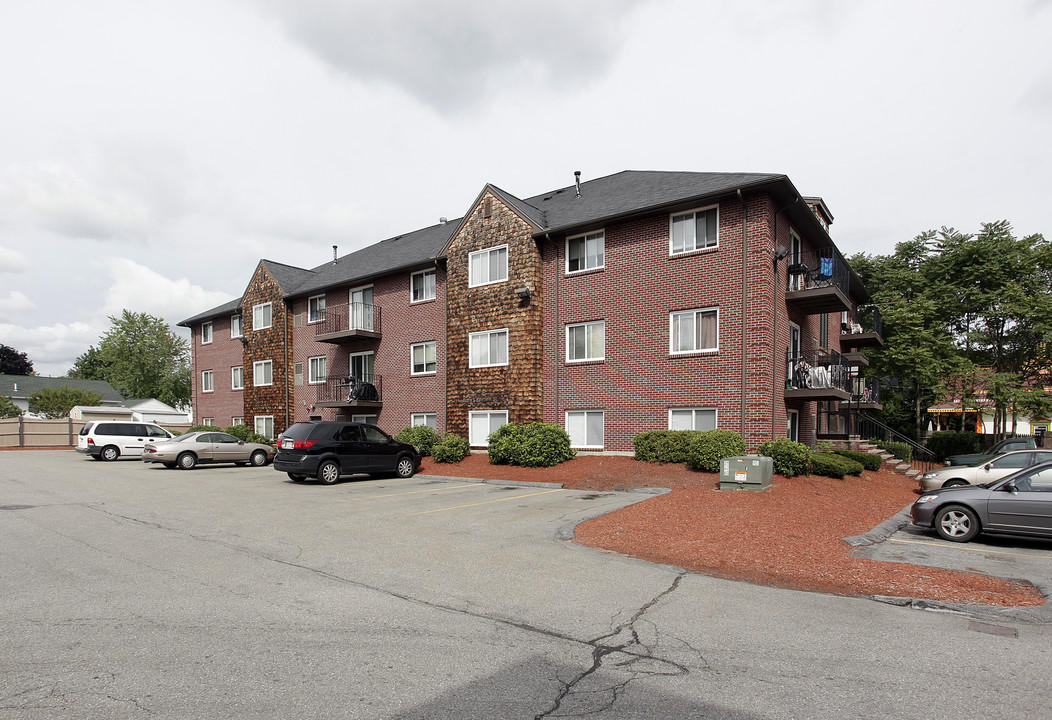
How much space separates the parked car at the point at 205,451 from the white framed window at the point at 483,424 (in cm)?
734

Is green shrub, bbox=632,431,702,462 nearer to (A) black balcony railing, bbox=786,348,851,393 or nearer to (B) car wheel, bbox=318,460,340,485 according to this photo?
(A) black balcony railing, bbox=786,348,851,393

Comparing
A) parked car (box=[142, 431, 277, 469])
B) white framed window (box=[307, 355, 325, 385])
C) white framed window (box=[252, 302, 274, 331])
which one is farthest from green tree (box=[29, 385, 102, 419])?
parked car (box=[142, 431, 277, 469])

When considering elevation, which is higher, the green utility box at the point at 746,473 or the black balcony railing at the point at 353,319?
the black balcony railing at the point at 353,319

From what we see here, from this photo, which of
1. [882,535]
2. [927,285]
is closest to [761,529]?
[882,535]

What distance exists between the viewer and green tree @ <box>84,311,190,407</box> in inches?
2822

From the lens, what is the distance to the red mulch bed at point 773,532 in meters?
7.08

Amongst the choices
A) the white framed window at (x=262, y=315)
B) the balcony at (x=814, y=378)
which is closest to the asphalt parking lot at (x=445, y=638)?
the balcony at (x=814, y=378)

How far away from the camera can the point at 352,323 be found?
93.7ft

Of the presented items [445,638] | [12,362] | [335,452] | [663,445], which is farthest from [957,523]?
[12,362]

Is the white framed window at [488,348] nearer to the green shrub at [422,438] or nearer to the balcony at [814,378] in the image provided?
the green shrub at [422,438]

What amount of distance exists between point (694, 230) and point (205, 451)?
1986 cm

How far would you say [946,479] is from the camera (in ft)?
51.2

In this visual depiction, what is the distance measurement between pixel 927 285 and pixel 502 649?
3635 cm

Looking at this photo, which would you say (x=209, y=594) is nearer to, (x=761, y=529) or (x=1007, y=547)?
(x=761, y=529)
